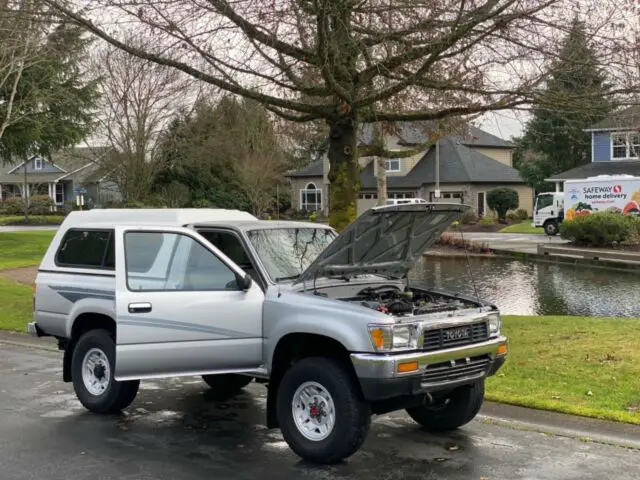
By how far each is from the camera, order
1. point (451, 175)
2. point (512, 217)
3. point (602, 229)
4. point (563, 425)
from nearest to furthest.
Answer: point (563, 425) → point (602, 229) → point (512, 217) → point (451, 175)

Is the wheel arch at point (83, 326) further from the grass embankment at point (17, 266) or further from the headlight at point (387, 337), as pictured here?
the grass embankment at point (17, 266)

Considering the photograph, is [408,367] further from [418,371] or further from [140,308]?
[140,308]

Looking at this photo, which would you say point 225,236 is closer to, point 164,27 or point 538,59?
point 164,27

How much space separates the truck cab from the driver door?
36.6 metres

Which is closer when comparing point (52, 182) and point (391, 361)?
point (391, 361)

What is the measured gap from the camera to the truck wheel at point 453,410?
638cm

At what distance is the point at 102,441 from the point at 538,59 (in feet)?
→ 22.5

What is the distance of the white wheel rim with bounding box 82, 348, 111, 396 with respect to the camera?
704 cm

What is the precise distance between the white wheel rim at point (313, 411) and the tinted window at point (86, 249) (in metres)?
2.46

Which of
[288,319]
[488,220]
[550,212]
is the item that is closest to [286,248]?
[288,319]

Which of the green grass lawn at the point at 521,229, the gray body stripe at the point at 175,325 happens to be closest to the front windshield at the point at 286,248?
the gray body stripe at the point at 175,325

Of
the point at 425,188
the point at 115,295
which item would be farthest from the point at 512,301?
the point at 425,188

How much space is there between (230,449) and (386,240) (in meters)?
2.16

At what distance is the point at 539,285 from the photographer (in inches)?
802
